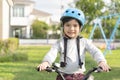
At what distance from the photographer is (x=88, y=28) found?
109 ft

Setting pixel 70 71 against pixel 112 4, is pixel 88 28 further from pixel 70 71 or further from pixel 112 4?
pixel 70 71

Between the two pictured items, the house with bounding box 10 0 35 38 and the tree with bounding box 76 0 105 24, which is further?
the house with bounding box 10 0 35 38

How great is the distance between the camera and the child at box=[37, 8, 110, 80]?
4695 millimetres

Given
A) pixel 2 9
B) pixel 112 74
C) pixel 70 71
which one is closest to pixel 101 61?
pixel 70 71

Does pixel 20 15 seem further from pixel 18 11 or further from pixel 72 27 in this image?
pixel 72 27

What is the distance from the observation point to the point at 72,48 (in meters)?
4.83

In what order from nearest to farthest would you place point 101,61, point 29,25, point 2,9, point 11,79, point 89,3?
point 101,61 < point 11,79 < point 2,9 < point 89,3 < point 29,25

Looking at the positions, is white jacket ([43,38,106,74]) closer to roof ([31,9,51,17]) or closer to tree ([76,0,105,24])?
tree ([76,0,105,24])

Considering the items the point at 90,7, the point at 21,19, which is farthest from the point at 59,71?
the point at 21,19

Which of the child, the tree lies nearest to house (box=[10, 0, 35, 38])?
the tree

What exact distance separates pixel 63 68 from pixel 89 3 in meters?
26.4

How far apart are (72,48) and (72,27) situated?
0.81 feet

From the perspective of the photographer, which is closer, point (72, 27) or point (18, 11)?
point (72, 27)

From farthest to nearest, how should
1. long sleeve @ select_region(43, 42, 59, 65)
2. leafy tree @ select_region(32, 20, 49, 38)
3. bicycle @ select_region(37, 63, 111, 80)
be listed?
leafy tree @ select_region(32, 20, 49, 38) < long sleeve @ select_region(43, 42, 59, 65) < bicycle @ select_region(37, 63, 111, 80)
